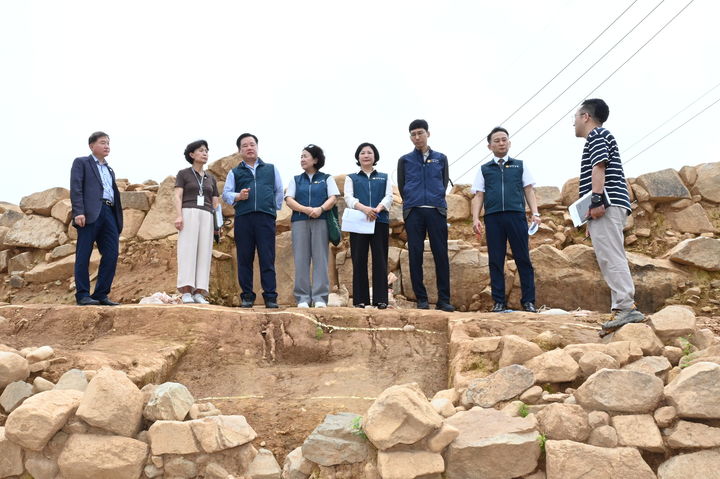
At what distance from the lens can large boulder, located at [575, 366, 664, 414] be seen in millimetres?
3137

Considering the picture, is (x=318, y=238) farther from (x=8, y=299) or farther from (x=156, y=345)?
(x=8, y=299)

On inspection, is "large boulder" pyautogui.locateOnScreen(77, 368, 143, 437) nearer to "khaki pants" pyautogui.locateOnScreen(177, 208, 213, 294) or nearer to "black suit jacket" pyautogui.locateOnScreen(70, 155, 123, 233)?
"khaki pants" pyautogui.locateOnScreen(177, 208, 213, 294)

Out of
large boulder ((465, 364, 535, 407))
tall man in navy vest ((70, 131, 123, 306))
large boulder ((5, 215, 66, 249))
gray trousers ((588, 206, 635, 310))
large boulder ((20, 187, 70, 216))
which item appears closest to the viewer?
large boulder ((465, 364, 535, 407))

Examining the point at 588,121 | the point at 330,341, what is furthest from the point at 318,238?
the point at 588,121

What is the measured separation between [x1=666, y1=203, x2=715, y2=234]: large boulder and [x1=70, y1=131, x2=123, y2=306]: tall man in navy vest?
6.60 metres

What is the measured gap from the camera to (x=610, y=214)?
13.8 ft

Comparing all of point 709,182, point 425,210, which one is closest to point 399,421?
point 425,210

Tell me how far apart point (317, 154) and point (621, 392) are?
3698 millimetres

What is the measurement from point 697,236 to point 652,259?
3.34 ft

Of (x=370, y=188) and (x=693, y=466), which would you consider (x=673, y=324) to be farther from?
(x=370, y=188)

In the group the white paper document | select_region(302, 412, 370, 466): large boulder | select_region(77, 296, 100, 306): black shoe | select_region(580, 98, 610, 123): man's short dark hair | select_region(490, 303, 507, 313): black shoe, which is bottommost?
select_region(302, 412, 370, 466): large boulder

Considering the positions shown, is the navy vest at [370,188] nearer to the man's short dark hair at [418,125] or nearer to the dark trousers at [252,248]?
the man's short dark hair at [418,125]

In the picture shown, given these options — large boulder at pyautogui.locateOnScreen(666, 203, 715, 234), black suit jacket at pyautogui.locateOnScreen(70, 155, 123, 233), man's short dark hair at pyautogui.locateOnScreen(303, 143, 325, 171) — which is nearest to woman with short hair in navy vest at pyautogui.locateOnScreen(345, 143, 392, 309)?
man's short dark hair at pyautogui.locateOnScreen(303, 143, 325, 171)

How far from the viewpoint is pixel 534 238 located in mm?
7879
